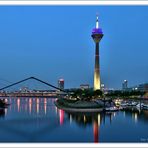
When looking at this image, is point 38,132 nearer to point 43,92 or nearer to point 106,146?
point 106,146

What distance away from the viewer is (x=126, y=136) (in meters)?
8.27

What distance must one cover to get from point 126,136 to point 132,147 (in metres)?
5.74

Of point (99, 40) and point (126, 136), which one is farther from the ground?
point (99, 40)

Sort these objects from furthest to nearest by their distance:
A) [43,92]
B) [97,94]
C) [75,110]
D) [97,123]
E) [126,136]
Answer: [43,92] < [97,94] < [75,110] < [97,123] < [126,136]

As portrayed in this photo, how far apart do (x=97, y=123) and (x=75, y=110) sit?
497cm

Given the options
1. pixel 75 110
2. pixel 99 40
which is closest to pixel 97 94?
pixel 99 40

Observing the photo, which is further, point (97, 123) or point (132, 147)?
point (97, 123)

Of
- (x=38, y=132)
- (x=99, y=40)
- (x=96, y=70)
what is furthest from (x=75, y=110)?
(x=99, y=40)

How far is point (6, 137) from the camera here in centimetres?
865

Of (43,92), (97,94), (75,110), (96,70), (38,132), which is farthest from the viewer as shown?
(43,92)
